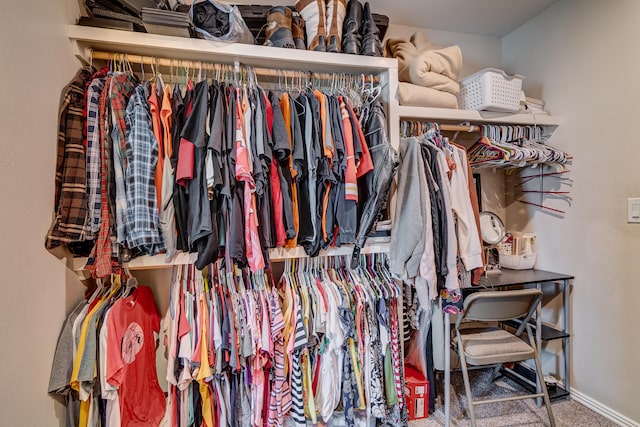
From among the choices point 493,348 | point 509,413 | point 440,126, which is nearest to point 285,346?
point 493,348

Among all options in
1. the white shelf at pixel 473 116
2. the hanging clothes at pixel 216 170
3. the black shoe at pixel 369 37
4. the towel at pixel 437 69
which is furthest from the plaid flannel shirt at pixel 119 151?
the towel at pixel 437 69

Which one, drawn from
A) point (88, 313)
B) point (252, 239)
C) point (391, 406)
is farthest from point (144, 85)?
point (391, 406)

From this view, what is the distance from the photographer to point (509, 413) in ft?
5.81

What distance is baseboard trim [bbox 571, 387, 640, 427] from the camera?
1.63 metres

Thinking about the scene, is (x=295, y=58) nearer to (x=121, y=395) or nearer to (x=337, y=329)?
(x=337, y=329)

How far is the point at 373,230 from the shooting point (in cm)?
150

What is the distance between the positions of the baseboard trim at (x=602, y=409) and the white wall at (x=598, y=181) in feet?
0.10

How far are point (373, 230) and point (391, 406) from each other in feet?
3.35

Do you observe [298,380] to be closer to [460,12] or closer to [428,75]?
[428,75]

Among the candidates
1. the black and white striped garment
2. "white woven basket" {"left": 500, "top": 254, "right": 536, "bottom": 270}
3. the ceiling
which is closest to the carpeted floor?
the black and white striped garment

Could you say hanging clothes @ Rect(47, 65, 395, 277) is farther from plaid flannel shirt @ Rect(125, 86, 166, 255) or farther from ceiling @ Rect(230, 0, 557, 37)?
ceiling @ Rect(230, 0, 557, 37)

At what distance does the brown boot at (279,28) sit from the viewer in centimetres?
147

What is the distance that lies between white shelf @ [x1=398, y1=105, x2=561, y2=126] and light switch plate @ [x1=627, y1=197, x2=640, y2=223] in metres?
0.67

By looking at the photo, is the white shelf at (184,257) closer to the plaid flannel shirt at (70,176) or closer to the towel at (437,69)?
the plaid flannel shirt at (70,176)
